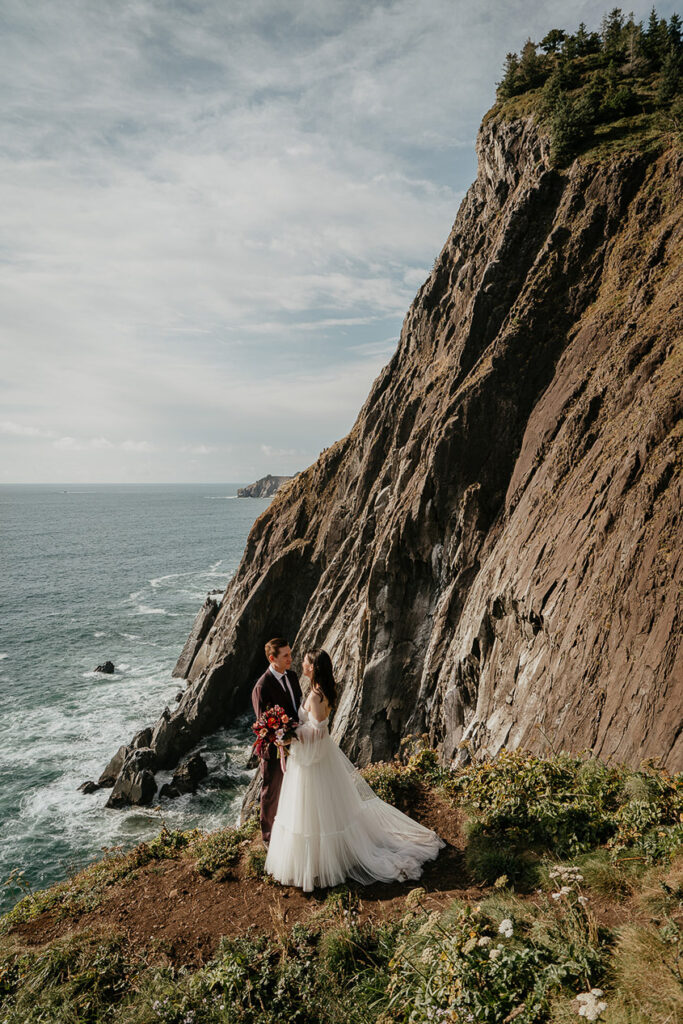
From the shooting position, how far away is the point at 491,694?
16609 mm

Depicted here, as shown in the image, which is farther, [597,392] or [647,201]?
[647,201]

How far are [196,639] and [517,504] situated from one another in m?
32.9

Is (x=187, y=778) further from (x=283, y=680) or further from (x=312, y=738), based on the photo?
(x=312, y=738)

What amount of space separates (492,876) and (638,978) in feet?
9.89

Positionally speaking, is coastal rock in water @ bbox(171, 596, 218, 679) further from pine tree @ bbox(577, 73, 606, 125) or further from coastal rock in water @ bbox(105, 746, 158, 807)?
pine tree @ bbox(577, 73, 606, 125)

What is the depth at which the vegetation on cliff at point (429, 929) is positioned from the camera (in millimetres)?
4312

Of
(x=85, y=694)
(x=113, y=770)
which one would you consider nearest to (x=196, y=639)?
(x=85, y=694)

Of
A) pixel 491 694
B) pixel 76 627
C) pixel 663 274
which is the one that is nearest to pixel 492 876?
pixel 491 694

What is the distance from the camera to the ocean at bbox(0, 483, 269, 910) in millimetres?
24984

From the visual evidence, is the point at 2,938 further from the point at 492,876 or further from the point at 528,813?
the point at 528,813

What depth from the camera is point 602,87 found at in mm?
25594

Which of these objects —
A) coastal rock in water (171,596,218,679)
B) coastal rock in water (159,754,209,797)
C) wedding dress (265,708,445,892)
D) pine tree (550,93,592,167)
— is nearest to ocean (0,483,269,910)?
coastal rock in water (159,754,209,797)

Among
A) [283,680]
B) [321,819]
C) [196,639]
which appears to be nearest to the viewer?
[321,819]

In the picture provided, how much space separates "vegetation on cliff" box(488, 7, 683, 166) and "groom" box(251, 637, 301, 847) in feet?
79.2
